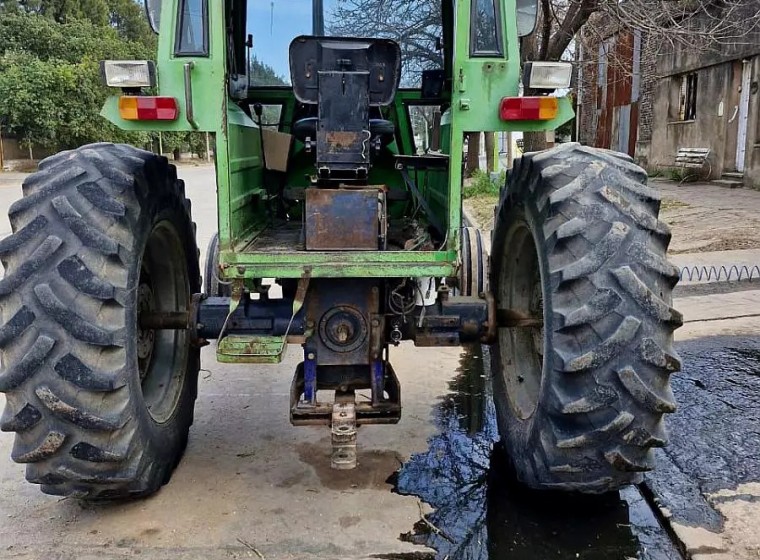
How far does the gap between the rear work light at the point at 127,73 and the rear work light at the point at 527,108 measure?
160 centimetres

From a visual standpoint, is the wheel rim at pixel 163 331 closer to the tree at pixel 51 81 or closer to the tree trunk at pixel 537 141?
the tree trunk at pixel 537 141

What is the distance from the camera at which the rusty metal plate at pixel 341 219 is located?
3662 mm

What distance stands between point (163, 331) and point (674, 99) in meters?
18.6

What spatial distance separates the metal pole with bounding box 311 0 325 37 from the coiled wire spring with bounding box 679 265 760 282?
5.43 m

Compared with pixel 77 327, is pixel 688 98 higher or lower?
higher

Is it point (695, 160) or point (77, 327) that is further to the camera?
point (695, 160)

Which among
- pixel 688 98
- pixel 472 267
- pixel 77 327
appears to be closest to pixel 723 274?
pixel 472 267

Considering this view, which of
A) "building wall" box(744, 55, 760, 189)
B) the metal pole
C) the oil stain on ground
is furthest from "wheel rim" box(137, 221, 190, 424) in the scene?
"building wall" box(744, 55, 760, 189)

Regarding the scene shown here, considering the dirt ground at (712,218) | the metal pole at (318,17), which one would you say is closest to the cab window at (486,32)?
the metal pole at (318,17)

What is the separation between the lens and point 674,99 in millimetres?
19891

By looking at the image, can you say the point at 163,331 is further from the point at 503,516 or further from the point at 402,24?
the point at 402,24

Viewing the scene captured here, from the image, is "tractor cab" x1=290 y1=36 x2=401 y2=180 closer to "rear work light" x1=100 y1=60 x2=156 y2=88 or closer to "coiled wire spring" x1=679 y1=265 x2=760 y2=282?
"rear work light" x1=100 y1=60 x2=156 y2=88

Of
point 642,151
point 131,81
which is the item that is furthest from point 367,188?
point 642,151

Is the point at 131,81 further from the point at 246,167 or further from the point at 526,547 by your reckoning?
the point at 526,547
